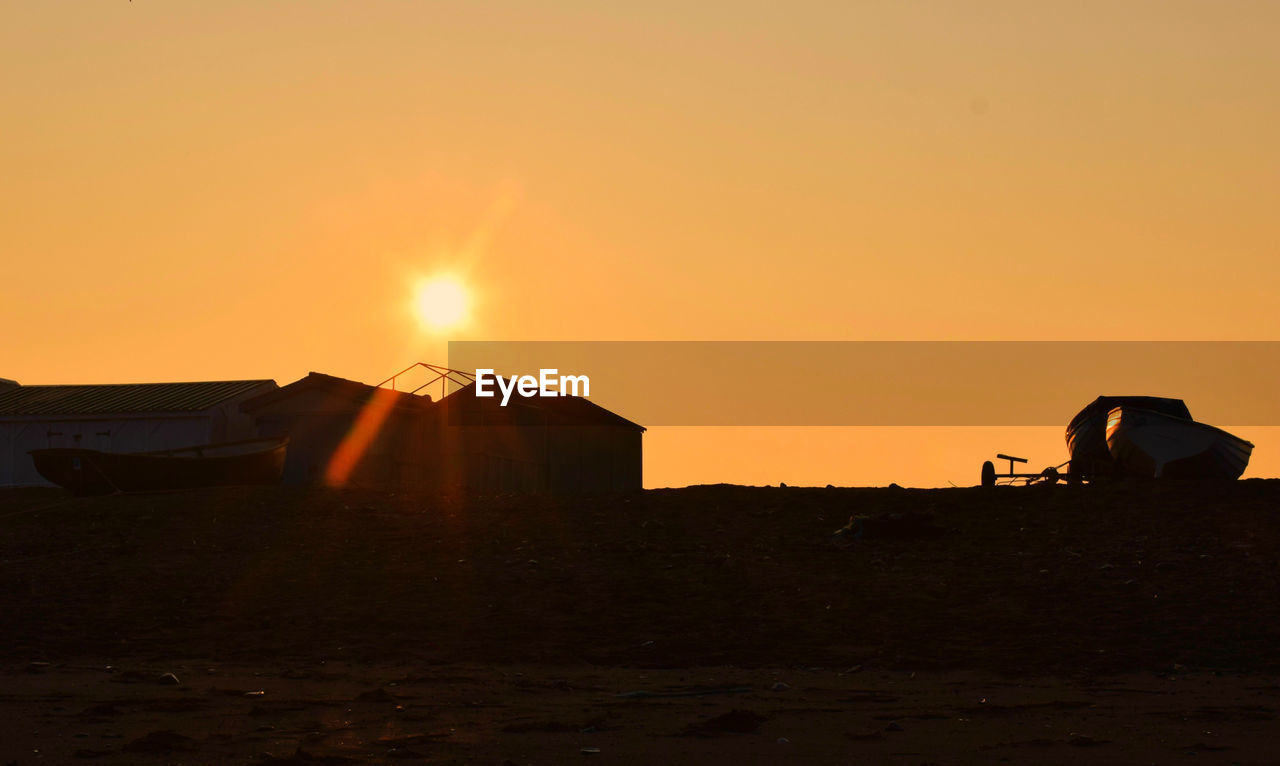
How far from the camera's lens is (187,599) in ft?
70.1

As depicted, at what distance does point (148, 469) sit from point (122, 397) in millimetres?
15129

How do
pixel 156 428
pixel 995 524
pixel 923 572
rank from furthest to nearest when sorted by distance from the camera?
pixel 156 428 < pixel 995 524 < pixel 923 572

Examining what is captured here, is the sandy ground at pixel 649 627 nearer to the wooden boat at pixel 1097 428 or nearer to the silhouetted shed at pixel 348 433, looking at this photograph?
the wooden boat at pixel 1097 428

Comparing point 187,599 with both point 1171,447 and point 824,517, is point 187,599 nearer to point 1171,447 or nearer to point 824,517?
point 824,517

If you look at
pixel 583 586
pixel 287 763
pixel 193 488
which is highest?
pixel 193 488

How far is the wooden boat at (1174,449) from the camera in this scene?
32.2 meters

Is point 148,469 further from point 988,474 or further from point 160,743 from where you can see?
point 160,743

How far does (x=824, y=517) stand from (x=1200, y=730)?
14928mm

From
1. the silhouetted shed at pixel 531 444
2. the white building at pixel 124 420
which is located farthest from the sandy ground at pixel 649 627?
the white building at pixel 124 420

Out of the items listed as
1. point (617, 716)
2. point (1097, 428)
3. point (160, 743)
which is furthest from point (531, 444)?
point (160, 743)

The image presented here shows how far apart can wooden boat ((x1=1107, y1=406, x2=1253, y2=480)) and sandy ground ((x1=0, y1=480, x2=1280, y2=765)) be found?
12.7 feet

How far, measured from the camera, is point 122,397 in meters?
51.2

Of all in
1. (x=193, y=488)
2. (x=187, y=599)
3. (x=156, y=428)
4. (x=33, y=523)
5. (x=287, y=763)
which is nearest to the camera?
(x=287, y=763)

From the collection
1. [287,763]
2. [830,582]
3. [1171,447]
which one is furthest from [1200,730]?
[1171,447]
